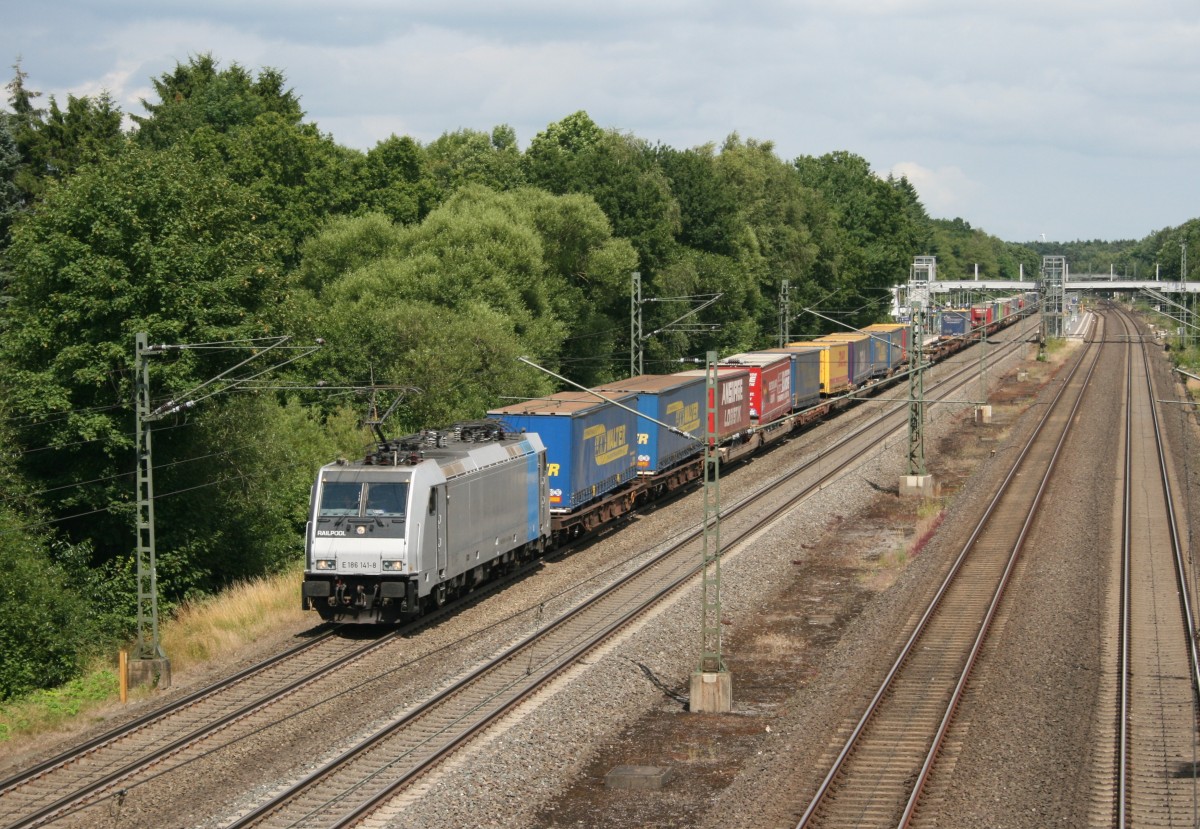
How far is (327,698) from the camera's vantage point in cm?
2162

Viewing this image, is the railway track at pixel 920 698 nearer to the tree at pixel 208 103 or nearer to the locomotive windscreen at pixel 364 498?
the locomotive windscreen at pixel 364 498

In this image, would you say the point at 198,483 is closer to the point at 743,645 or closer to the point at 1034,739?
the point at 743,645

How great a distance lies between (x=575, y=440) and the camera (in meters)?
33.0

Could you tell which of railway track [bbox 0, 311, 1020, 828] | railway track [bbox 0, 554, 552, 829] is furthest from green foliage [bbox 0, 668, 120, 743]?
railway track [bbox 0, 311, 1020, 828]

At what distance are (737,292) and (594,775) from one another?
5945 cm

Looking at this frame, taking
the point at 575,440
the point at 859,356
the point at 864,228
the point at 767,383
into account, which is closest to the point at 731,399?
the point at 767,383

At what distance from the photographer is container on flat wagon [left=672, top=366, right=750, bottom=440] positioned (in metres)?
44.1

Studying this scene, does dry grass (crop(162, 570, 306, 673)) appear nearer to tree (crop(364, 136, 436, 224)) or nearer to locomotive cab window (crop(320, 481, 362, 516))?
locomotive cab window (crop(320, 481, 362, 516))

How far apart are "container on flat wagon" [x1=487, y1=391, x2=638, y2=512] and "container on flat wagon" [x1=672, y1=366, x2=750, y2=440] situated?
7.09 meters

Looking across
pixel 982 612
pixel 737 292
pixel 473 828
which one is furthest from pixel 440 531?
pixel 737 292

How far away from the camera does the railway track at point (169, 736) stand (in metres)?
17.2

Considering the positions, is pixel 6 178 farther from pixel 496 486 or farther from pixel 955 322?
pixel 955 322

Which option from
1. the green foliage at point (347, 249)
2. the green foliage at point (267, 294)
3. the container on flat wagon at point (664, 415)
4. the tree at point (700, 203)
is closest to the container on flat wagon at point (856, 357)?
the green foliage at point (267, 294)

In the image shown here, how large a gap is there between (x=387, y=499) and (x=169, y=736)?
6.59 metres
